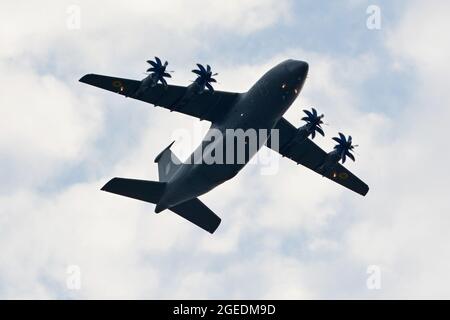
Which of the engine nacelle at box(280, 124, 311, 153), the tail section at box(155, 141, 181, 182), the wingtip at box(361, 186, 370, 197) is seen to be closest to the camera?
the tail section at box(155, 141, 181, 182)

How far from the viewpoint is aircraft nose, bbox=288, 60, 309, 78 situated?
46.1 m

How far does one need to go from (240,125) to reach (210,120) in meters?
4.32

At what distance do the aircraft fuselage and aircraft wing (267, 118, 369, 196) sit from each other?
5.89 meters

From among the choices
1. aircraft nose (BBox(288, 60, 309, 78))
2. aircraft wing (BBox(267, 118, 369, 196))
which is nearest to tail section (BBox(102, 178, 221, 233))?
aircraft wing (BBox(267, 118, 369, 196))

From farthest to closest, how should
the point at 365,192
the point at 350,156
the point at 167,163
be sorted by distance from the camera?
1. the point at 365,192
2. the point at 350,156
3. the point at 167,163

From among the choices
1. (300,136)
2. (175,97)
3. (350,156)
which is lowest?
(350,156)

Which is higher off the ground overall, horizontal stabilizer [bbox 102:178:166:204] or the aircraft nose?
the aircraft nose

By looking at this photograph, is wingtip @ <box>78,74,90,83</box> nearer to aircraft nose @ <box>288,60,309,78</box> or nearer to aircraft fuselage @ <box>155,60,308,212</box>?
aircraft fuselage @ <box>155,60,308,212</box>

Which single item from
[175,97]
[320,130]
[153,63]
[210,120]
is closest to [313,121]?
[320,130]

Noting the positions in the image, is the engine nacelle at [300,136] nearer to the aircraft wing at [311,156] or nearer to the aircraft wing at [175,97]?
the aircraft wing at [311,156]

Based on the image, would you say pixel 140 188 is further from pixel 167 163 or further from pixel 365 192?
pixel 365 192

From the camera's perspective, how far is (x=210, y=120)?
→ 5138 cm

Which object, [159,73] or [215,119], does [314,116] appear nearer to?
[215,119]
